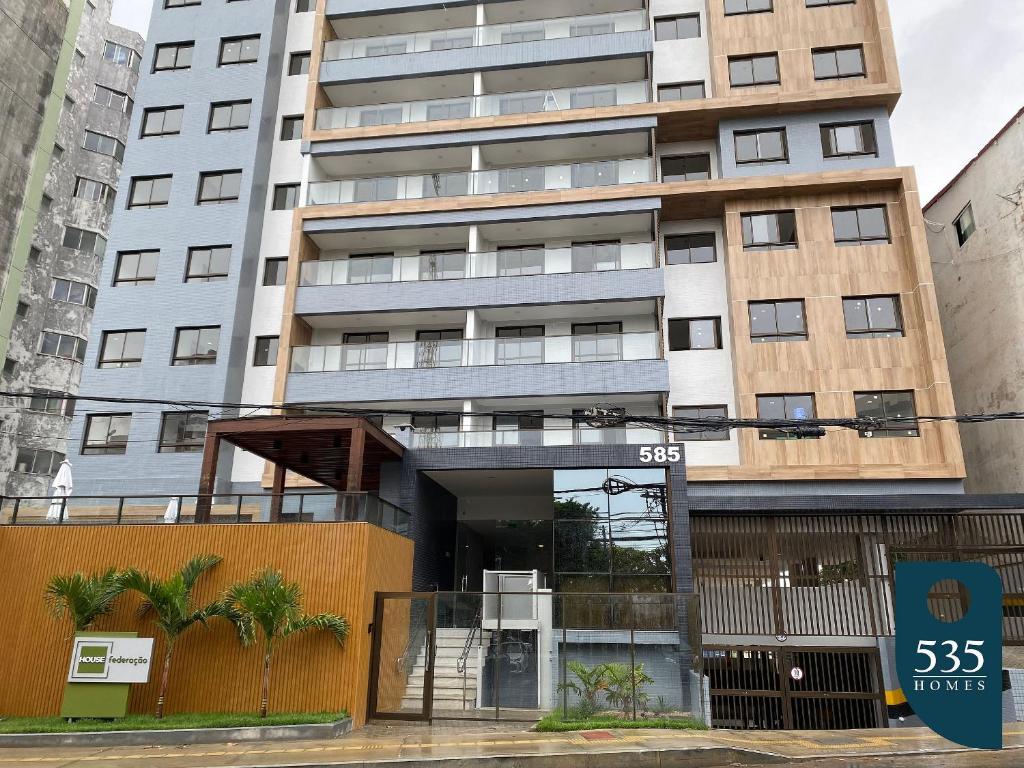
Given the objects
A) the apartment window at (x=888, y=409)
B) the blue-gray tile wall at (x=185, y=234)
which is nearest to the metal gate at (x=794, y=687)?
the apartment window at (x=888, y=409)

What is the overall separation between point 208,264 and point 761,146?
20.3 m

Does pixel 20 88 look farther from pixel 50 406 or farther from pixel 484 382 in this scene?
pixel 50 406

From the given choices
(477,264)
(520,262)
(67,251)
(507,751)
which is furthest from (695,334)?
(67,251)

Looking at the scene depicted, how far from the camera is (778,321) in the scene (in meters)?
23.8

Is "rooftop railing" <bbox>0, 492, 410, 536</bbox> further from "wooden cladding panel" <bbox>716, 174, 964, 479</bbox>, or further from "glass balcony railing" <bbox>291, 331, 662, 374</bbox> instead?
"wooden cladding panel" <bbox>716, 174, 964, 479</bbox>

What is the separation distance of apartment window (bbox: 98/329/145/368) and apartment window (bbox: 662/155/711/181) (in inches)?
782

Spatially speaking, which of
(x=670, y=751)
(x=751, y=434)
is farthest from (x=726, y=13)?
(x=670, y=751)

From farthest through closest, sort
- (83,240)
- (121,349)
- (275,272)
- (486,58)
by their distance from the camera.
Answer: (83,240) → (486,58) → (275,272) → (121,349)

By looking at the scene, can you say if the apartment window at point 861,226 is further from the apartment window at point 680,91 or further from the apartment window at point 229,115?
the apartment window at point 229,115

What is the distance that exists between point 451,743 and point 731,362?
50.9 feet

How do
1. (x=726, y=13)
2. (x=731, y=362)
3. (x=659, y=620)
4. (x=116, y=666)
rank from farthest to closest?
(x=726, y=13)
(x=731, y=362)
(x=659, y=620)
(x=116, y=666)

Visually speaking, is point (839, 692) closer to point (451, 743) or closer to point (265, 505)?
point (451, 743)

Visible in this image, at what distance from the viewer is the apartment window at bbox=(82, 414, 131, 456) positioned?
2620 cm

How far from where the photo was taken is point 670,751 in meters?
12.1
